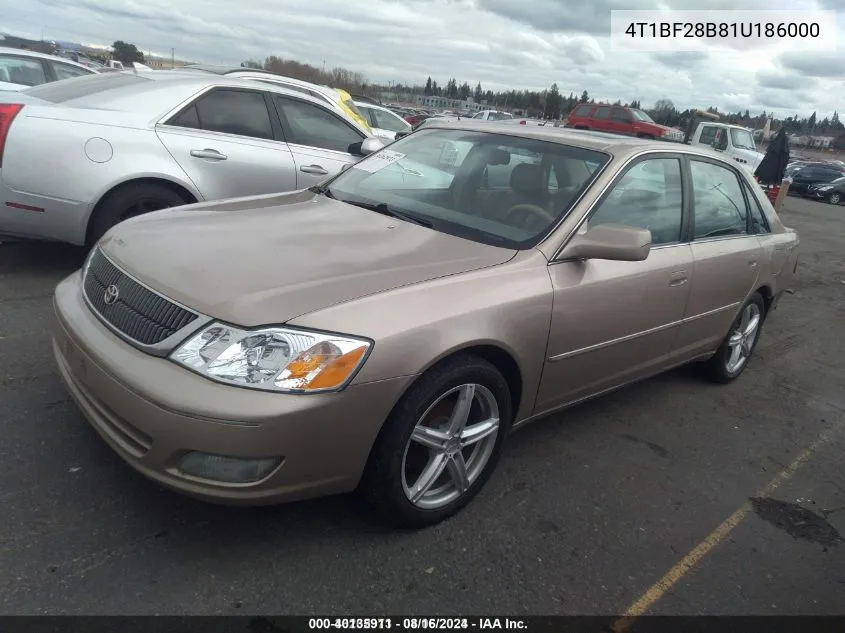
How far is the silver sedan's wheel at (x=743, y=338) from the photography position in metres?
4.75

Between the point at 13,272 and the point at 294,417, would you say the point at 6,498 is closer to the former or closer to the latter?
the point at 294,417

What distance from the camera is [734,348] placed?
4824 millimetres

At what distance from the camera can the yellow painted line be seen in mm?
2469

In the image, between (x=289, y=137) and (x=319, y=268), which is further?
(x=289, y=137)

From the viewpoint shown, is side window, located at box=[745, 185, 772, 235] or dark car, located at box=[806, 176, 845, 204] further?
dark car, located at box=[806, 176, 845, 204]

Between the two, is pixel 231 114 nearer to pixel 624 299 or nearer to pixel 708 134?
pixel 624 299

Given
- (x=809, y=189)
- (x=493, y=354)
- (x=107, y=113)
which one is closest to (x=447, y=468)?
(x=493, y=354)

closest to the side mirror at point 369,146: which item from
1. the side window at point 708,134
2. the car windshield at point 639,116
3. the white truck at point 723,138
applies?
the white truck at point 723,138

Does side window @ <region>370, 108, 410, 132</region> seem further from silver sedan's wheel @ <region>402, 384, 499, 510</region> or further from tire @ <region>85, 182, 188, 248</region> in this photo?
silver sedan's wheel @ <region>402, 384, 499, 510</region>

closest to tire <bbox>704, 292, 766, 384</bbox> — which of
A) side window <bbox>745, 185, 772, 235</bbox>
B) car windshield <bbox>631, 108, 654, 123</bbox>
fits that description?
side window <bbox>745, 185, 772, 235</bbox>

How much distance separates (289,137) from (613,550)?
4.41 m

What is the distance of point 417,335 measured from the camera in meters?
2.41
